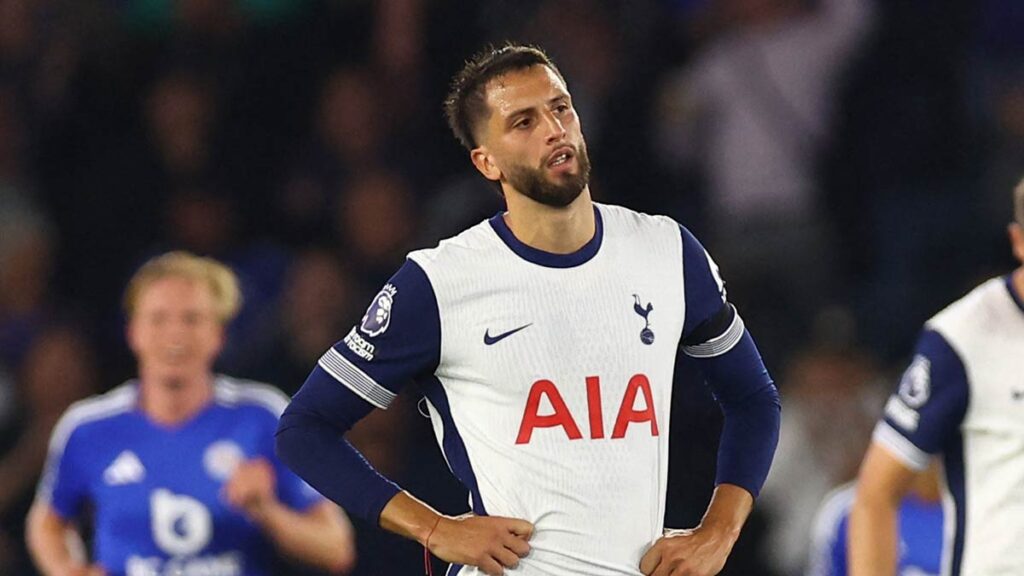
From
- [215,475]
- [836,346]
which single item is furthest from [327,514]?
[836,346]

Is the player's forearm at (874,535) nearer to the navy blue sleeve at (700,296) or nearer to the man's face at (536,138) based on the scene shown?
Result: the navy blue sleeve at (700,296)

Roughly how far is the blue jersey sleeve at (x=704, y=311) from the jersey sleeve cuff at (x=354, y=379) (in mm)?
663

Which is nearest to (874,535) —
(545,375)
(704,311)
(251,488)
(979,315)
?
(979,315)

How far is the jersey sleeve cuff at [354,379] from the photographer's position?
13.1ft

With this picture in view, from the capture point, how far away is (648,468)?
3.96m

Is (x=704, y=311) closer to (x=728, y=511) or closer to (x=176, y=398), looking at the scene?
(x=728, y=511)

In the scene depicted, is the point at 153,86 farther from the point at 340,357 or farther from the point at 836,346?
the point at 340,357

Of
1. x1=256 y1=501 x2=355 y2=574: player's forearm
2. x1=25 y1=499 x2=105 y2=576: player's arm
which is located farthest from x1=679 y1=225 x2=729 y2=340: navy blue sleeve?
x1=25 y1=499 x2=105 y2=576: player's arm

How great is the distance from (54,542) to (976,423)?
3.43 meters

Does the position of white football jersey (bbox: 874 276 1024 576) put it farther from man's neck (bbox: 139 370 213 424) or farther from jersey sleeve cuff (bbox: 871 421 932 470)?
man's neck (bbox: 139 370 213 424)

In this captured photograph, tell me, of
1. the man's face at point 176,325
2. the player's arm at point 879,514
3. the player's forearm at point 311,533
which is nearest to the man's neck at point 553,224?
the player's arm at point 879,514

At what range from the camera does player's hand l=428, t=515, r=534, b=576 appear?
3.83 metres

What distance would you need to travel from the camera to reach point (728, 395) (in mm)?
4273

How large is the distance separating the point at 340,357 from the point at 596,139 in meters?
4.81
